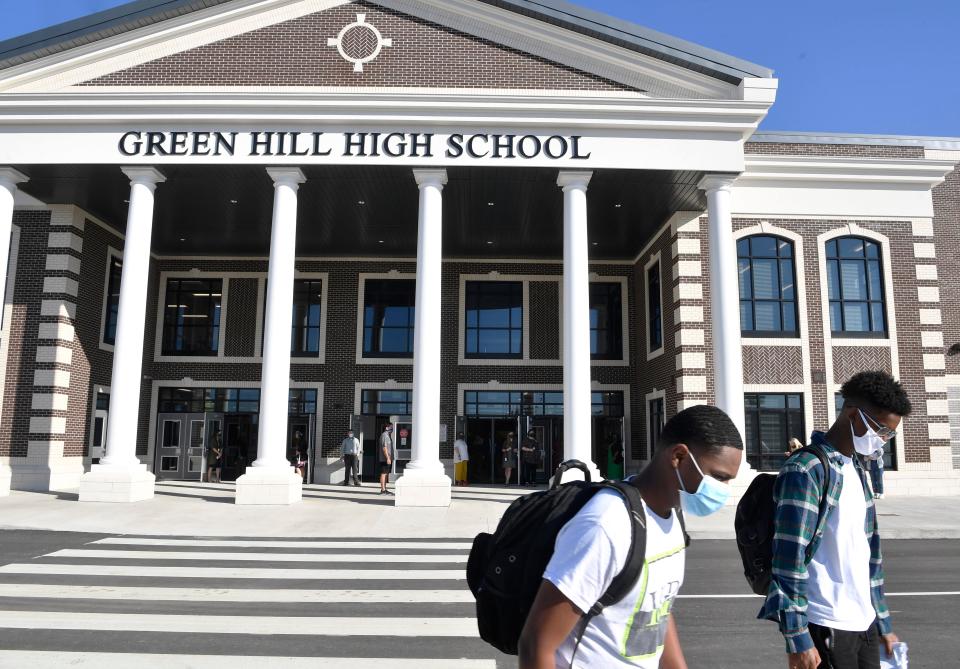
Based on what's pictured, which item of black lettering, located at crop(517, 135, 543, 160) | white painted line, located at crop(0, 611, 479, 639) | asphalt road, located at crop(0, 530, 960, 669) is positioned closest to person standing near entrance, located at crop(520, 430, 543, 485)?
black lettering, located at crop(517, 135, 543, 160)

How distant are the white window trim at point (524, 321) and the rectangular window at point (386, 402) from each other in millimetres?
2201

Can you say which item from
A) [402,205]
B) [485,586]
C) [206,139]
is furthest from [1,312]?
[485,586]

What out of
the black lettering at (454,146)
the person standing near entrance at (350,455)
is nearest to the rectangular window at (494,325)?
the person standing near entrance at (350,455)

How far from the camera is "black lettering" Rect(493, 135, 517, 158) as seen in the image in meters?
17.5

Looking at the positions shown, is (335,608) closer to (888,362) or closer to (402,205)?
(402,205)

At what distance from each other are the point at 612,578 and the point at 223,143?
17.4m

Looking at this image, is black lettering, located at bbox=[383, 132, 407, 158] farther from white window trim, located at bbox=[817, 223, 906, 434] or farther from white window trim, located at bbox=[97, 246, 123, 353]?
white window trim, located at bbox=[817, 223, 906, 434]

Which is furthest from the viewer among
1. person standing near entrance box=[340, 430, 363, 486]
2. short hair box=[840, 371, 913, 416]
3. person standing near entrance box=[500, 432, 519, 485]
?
person standing near entrance box=[500, 432, 519, 485]

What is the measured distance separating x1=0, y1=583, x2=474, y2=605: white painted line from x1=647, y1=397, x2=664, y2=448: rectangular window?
49.0 ft

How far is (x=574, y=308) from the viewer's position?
17156mm

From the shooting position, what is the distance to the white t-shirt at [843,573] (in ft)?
10.9

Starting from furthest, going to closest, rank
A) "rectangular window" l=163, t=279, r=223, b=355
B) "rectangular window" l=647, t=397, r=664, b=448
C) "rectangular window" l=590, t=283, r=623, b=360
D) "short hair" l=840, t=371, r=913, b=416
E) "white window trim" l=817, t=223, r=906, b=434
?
"rectangular window" l=163, t=279, r=223, b=355 < "rectangular window" l=590, t=283, r=623, b=360 < "rectangular window" l=647, t=397, r=664, b=448 < "white window trim" l=817, t=223, r=906, b=434 < "short hair" l=840, t=371, r=913, b=416

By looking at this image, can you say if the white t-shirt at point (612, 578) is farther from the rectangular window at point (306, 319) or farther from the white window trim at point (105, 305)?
the rectangular window at point (306, 319)

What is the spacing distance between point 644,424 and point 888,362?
7.10 meters
